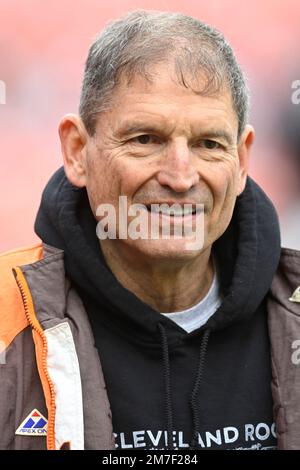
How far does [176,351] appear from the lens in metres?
1.92

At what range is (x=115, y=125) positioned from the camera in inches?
72.9

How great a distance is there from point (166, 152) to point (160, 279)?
317 millimetres

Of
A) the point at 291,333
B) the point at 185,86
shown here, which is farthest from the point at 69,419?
the point at 185,86

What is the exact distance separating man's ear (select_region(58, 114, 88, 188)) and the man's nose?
256 millimetres

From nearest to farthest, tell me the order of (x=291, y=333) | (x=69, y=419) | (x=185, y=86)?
(x=69, y=419) < (x=185, y=86) < (x=291, y=333)

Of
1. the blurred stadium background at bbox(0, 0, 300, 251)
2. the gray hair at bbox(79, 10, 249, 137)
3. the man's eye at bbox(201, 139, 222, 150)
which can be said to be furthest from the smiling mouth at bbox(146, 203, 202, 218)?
the blurred stadium background at bbox(0, 0, 300, 251)

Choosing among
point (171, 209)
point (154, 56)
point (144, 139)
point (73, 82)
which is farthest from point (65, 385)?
point (73, 82)

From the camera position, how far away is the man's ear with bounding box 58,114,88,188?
197 centimetres

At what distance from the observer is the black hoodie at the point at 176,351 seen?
1.86m

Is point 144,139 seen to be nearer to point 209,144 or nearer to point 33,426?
point 209,144

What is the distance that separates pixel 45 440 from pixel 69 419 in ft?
0.27

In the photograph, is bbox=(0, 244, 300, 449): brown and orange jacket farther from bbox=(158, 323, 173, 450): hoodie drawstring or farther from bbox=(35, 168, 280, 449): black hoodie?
bbox=(158, 323, 173, 450): hoodie drawstring

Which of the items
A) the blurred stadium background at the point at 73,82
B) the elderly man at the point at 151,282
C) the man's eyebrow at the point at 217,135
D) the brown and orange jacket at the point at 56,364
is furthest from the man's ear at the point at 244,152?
the blurred stadium background at the point at 73,82

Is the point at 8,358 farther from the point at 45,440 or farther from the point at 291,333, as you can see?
the point at 291,333
